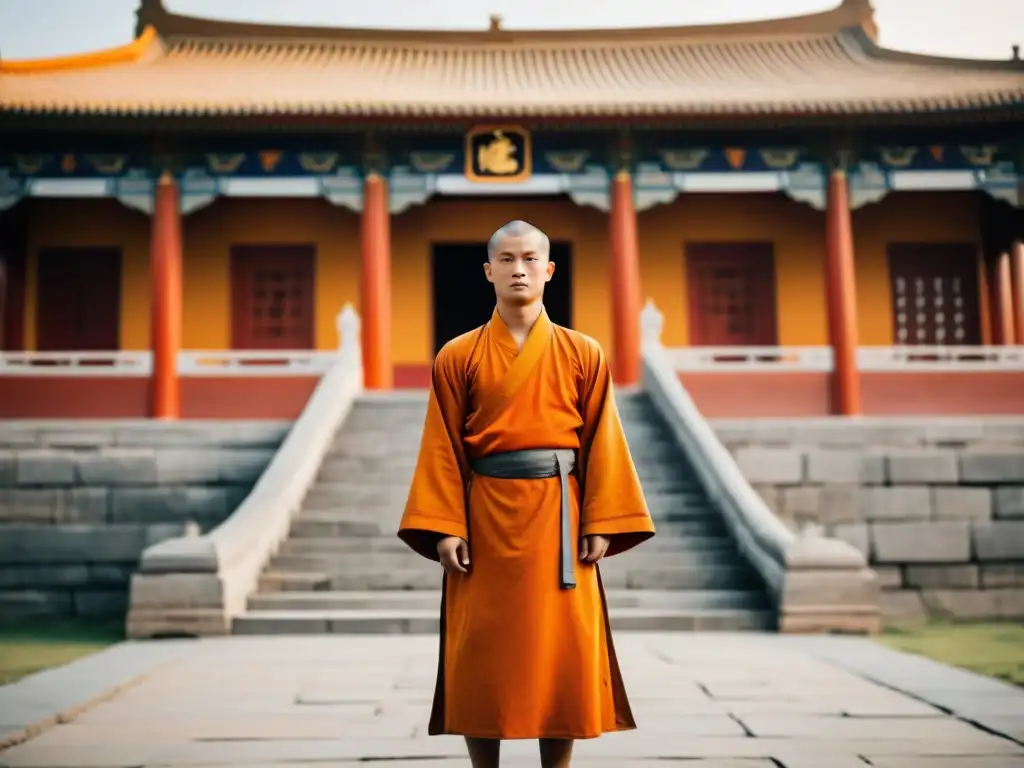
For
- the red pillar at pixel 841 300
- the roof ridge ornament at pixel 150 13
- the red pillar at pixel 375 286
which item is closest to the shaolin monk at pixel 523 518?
the red pillar at pixel 375 286

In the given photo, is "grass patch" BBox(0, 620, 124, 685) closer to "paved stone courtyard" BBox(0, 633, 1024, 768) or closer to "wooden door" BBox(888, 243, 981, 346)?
"paved stone courtyard" BBox(0, 633, 1024, 768)

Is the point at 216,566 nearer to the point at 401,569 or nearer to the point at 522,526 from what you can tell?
the point at 401,569

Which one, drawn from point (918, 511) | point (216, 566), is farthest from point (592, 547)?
point (918, 511)

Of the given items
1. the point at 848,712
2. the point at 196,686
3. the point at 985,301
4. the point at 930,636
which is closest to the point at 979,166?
the point at 985,301

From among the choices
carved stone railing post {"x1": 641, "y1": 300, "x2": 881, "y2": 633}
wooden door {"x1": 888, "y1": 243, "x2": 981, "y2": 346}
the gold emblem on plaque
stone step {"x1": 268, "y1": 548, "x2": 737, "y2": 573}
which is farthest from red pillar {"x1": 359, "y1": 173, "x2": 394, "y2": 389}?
wooden door {"x1": 888, "y1": 243, "x2": 981, "y2": 346}

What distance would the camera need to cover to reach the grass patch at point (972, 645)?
17.7ft

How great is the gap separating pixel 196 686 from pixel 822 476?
18.0 feet

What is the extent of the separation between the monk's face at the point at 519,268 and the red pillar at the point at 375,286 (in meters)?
8.95

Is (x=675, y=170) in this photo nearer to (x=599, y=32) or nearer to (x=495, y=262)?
(x=599, y=32)

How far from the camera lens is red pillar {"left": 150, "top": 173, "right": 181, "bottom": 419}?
460 inches

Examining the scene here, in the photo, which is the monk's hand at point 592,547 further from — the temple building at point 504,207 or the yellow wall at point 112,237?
the yellow wall at point 112,237

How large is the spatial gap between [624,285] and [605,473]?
9528 mm

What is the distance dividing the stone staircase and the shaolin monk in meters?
3.78

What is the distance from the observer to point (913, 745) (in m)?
3.45
